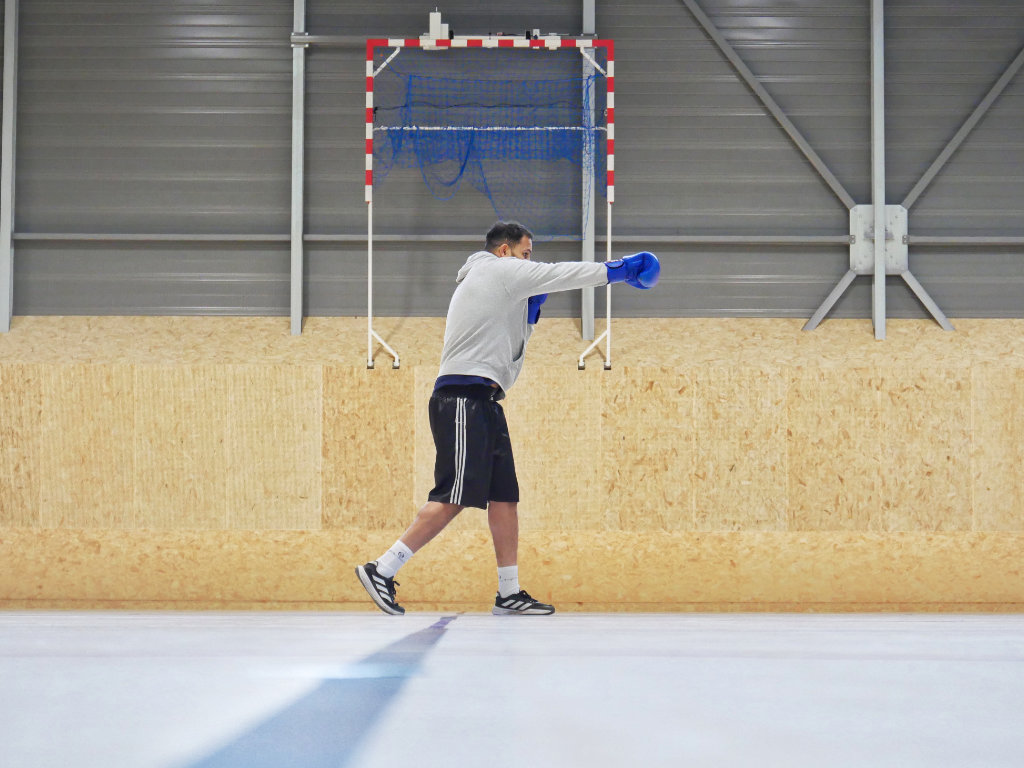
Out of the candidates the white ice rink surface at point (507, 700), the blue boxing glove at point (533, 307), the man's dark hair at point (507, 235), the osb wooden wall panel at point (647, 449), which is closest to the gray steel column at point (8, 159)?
the osb wooden wall panel at point (647, 449)

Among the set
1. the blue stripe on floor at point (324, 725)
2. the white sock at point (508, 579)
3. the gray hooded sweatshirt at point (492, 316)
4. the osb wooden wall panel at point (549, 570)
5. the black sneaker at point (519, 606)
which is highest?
the gray hooded sweatshirt at point (492, 316)

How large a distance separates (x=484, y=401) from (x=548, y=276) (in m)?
0.60

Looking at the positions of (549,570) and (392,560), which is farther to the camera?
(549,570)

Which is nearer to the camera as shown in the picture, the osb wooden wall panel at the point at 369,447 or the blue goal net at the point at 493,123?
the osb wooden wall panel at the point at 369,447

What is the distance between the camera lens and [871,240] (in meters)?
7.70

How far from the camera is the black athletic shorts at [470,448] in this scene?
364cm

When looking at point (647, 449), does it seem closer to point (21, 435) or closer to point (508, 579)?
point (508, 579)

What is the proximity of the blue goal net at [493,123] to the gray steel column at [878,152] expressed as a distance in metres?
2.39

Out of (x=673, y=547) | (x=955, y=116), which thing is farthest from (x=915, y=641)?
(x=955, y=116)

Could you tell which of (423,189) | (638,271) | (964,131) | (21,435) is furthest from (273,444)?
(964,131)

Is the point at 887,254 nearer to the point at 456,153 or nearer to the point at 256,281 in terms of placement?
the point at 456,153

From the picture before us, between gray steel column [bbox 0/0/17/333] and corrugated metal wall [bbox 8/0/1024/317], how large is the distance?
5.0 inches

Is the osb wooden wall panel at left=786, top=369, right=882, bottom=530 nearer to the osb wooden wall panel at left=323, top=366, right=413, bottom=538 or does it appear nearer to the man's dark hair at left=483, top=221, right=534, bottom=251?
the osb wooden wall panel at left=323, top=366, right=413, bottom=538

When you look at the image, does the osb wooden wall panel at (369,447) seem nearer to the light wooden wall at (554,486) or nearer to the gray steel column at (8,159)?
the light wooden wall at (554,486)
